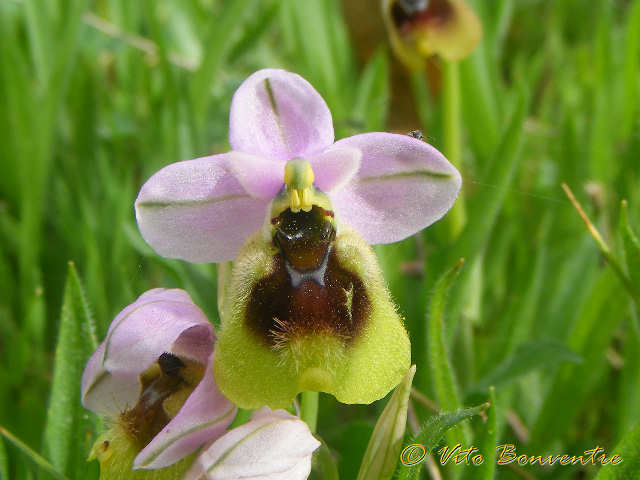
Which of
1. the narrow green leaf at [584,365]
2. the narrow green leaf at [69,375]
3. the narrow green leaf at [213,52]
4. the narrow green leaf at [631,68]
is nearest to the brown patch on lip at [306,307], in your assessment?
the narrow green leaf at [69,375]

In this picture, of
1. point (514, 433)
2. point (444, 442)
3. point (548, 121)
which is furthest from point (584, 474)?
point (548, 121)

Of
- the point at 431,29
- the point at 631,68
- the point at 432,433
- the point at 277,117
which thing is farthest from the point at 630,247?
the point at 631,68

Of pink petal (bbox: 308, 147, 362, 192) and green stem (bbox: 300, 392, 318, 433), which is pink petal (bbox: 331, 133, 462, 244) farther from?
green stem (bbox: 300, 392, 318, 433)

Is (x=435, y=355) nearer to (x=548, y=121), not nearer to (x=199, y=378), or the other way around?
(x=199, y=378)

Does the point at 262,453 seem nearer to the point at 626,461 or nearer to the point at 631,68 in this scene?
the point at 626,461

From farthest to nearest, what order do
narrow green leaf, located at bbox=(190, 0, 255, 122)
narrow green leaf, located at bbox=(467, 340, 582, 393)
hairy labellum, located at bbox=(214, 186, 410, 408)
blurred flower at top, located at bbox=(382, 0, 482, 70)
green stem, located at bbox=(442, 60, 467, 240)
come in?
narrow green leaf, located at bbox=(190, 0, 255, 122) < green stem, located at bbox=(442, 60, 467, 240) < blurred flower at top, located at bbox=(382, 0, 482, 70) < narrow green leaf, located at bbox=(467, 340, 582, 393) < hairy labellum, located at bbox=(214, 186, 410, 408)

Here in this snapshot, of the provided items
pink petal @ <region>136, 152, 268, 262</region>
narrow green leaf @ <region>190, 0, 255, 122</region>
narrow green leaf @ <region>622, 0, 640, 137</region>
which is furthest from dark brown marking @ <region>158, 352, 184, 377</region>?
narrow green leaf @ <region>622, 0, 640, 137</region>
